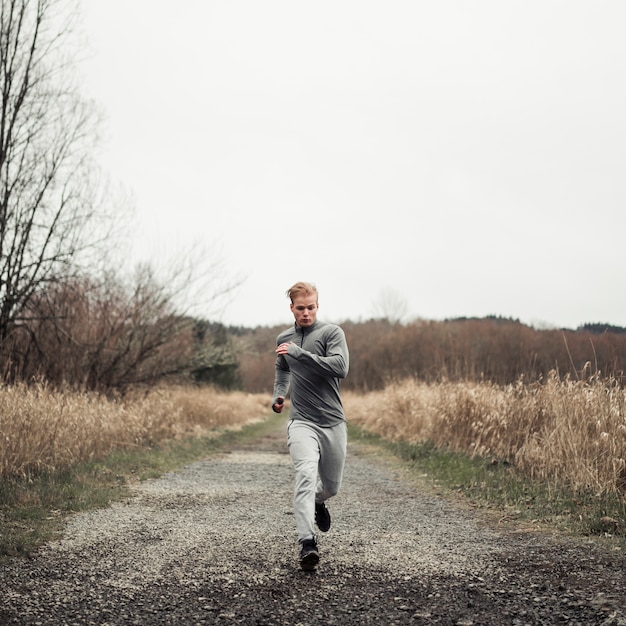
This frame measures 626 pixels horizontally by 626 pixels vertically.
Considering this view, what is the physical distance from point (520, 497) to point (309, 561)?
12.7 ft

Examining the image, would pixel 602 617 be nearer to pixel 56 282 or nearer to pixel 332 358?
pixel 332 358

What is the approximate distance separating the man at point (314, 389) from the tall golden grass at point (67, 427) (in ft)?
15.2

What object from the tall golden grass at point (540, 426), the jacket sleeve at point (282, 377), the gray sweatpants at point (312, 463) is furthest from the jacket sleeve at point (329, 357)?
the tall golden grass at point (540, 426)

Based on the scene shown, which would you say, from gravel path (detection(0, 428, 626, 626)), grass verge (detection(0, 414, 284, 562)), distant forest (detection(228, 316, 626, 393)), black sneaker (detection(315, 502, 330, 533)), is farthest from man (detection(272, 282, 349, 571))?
distant forest (detection(228, 316, 626, 393))

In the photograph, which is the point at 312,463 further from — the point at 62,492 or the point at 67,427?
the point at 67,427

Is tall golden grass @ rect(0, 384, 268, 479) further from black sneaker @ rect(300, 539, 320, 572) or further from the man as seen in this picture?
black sneaker @ rect(300, 539, 320, 572)

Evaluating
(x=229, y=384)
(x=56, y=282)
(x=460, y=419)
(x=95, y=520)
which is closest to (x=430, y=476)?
(x=460, y=419)

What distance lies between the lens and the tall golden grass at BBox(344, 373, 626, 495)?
7230mm

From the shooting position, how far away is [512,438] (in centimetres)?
1035

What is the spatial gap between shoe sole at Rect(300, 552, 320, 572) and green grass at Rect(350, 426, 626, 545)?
2639mm

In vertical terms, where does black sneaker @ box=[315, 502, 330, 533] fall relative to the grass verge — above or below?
above

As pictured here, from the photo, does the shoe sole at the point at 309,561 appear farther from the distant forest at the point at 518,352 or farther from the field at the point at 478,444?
the distant forest at the point at 518,352

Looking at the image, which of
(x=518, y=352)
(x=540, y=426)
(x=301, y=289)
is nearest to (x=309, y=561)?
(x=301, y=289)

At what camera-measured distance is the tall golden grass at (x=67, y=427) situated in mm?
8469
